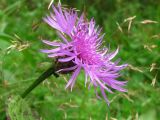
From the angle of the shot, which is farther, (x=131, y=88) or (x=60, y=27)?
(x=131, y=88)

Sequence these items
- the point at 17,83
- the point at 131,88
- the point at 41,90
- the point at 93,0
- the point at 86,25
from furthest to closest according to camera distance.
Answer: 1. the point at 93,0
2. the point at 131,88
3. the point at 41,90
4. the point at 17,83
5. the point at 86,25

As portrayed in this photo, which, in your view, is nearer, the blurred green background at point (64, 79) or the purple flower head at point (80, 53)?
the purple flower head at point (80, 53)

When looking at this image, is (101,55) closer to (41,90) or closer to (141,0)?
(41,90)

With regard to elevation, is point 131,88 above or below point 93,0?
below

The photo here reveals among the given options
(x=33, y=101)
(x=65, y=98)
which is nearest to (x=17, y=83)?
(x=33, y=101)

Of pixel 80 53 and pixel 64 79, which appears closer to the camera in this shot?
pixel 80 53

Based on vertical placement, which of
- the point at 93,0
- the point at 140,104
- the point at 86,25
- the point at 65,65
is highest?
the point at 93,0
